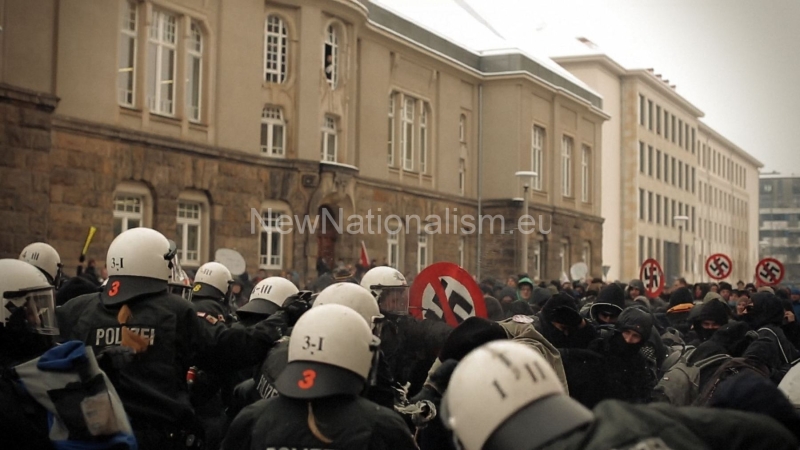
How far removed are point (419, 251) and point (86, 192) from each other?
17113 millimetres

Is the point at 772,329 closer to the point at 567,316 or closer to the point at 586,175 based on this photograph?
the point at 567,316

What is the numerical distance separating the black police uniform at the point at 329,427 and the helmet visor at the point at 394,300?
3455 millimetres

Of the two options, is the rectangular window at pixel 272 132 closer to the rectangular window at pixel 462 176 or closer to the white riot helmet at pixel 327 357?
the rectangular window at pixel 462 176

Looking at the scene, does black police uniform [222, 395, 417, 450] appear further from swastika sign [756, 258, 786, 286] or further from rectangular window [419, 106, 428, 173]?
rectangular window [419, 106, 428, 173]

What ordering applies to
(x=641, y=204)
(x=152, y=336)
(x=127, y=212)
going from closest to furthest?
1. (x=152, y=336)
2. (x=127, y=212)
3. (x=641, y=204)

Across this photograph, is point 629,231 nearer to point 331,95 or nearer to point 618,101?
point 618,101

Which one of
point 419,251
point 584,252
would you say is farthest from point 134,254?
point 584,252

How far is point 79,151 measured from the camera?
22609 mm

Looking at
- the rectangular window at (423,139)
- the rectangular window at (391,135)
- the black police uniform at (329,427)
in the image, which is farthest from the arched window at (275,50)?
the black police uniform at (329,427)

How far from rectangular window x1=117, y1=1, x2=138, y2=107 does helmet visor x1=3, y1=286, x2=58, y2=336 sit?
2016cm

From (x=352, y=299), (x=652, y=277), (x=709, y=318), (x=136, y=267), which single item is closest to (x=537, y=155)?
(x=652, y=277)

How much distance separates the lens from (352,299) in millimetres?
5547

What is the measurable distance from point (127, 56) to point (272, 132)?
553cm

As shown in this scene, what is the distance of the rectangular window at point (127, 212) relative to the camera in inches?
940
